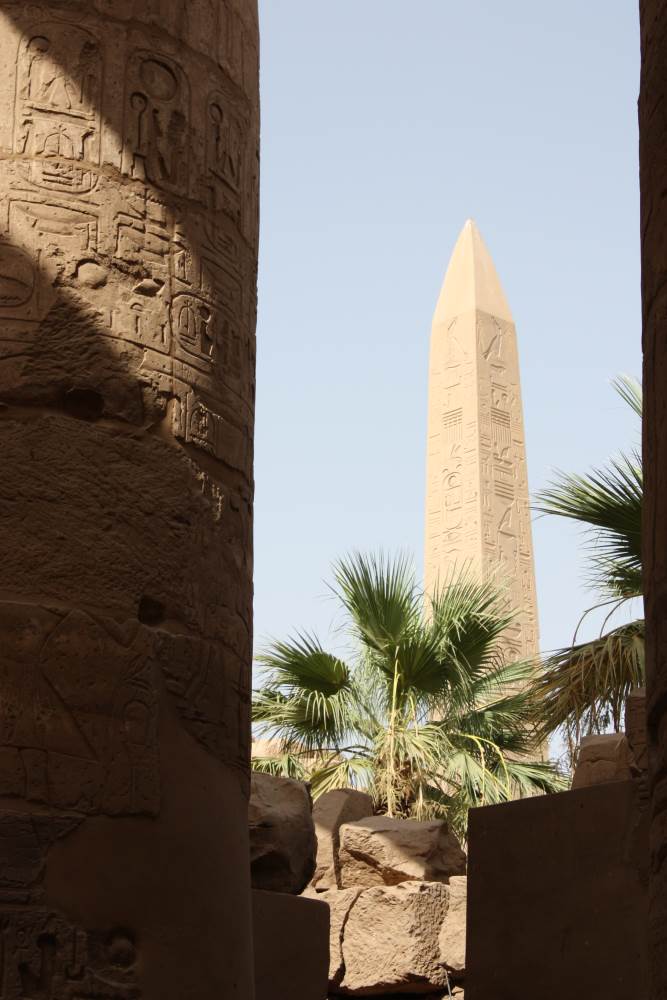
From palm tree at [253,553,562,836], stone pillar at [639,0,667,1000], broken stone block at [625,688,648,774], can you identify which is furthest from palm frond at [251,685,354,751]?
stone pillar at [639,0,667,1000]

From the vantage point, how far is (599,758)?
689cm

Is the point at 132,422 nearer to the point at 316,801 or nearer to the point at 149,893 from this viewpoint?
the point at 149,893

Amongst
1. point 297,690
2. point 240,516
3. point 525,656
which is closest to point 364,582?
point 297,690

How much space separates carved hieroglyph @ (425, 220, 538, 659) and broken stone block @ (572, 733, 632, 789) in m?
7.90

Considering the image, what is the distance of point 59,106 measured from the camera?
4844 mm

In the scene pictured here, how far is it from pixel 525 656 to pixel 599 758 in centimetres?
828

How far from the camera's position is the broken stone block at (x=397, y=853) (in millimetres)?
9883

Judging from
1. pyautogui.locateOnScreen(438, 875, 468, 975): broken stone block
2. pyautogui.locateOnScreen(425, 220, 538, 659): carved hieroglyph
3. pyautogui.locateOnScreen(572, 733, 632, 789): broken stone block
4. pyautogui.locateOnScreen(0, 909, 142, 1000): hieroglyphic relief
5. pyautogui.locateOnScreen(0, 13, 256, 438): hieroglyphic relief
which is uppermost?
pyautogui.locateOnScreen(425, 220, 538, 659): carved hieroglyph

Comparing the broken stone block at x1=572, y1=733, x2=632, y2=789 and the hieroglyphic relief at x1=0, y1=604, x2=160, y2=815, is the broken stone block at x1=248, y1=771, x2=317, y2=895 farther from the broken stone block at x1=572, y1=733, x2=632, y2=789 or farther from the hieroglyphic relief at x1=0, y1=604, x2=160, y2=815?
the hieroglyphic relief at x1=0, y1=604, x2=160, y2=815

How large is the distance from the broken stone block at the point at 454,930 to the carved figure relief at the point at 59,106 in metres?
5.78

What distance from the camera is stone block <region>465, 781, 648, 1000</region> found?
17.4ft

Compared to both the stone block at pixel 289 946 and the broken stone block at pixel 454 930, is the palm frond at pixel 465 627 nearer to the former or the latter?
the broken stone block at pixel 454 930

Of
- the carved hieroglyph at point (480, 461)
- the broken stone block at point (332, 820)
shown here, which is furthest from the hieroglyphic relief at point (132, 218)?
the carved hieroglyph at point (480, 461)

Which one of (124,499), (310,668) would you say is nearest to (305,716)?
(310,668)
